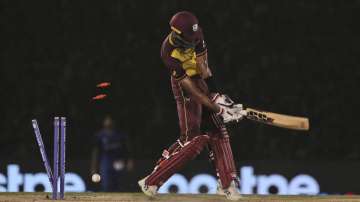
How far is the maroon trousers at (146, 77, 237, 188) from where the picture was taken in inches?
290

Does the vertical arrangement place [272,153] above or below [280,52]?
below

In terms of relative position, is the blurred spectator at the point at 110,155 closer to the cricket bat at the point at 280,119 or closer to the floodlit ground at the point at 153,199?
the floodlit ground at the point at 153,199

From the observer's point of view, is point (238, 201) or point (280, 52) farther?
point (280, 52)

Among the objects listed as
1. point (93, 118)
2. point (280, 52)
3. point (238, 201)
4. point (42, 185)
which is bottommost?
point (238, 201)

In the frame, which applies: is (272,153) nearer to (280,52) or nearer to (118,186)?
(280,52)

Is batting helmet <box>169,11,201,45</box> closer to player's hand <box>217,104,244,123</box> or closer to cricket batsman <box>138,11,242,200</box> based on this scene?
cricket batsman <box>138,11,242,200</box>

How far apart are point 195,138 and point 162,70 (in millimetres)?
6495

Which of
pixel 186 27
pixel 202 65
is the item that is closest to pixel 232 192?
pixel 202 65

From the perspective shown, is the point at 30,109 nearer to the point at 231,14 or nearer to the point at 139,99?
the point at 139,99

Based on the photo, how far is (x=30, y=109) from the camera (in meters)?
13.8

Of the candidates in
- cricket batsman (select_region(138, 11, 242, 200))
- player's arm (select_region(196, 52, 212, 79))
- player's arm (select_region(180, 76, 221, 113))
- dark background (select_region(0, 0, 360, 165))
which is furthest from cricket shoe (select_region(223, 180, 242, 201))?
dark background (select_region(0, 0, 360, 165))

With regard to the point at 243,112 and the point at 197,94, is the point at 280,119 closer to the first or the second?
the point at 243,112

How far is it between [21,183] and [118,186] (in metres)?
1.51

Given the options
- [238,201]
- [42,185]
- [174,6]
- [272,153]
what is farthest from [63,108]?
[238,201]
